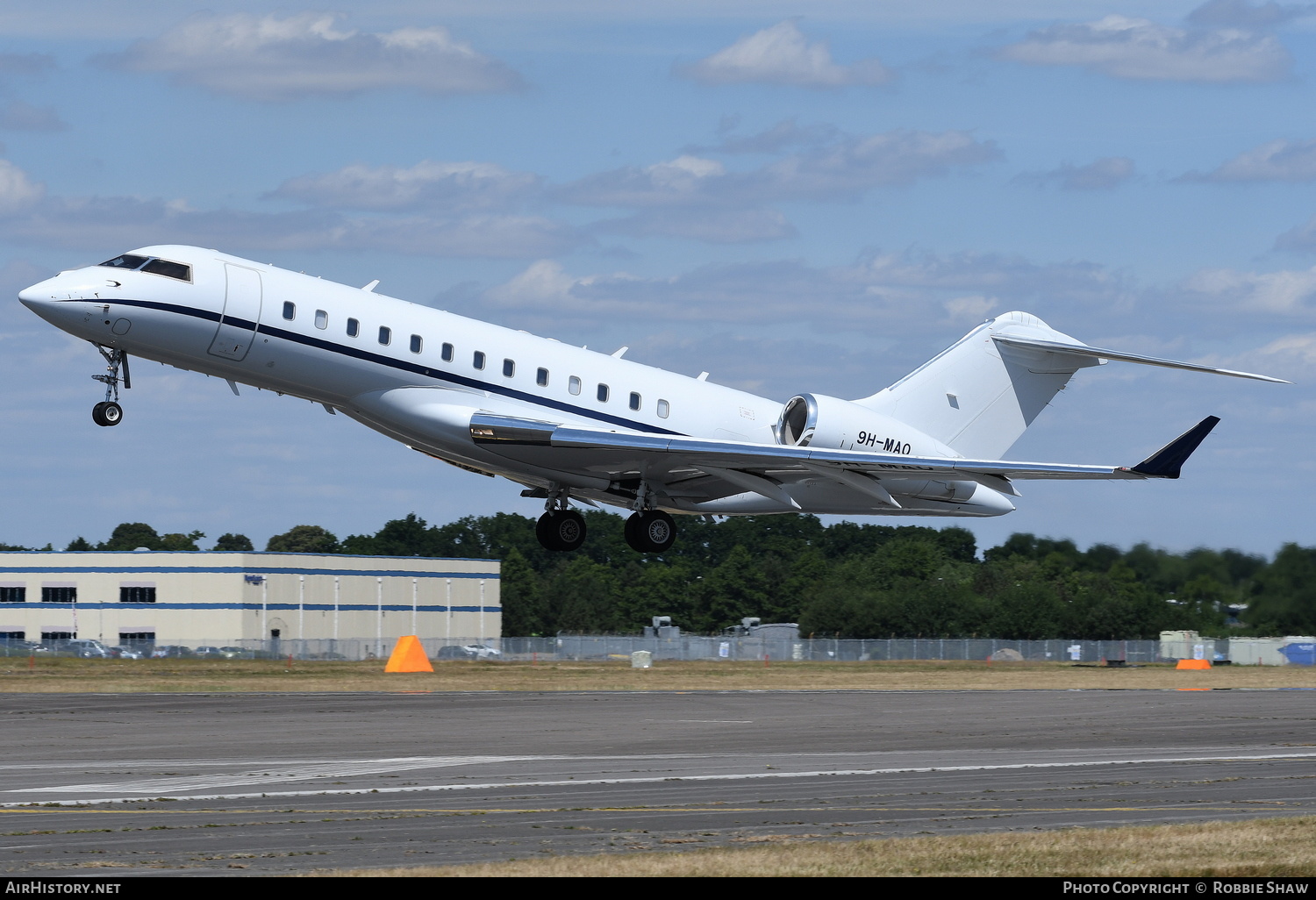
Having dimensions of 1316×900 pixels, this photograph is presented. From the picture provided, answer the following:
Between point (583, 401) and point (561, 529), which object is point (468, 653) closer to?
point (561, 529)

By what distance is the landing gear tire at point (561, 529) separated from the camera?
3070 centimetres

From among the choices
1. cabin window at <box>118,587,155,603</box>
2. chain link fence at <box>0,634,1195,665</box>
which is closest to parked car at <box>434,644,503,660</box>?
chain link fence at <box>0,634,1195,665</box>

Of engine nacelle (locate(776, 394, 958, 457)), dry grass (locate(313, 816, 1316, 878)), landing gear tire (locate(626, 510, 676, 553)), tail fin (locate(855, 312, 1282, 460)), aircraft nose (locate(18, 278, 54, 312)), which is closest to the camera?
dry grass (locate(313, 816, 1316, 878))

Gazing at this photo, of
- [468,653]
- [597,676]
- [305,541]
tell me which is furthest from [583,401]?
[305,541]

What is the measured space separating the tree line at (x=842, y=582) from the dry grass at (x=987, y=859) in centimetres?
1832

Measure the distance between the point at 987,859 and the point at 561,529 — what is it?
61.2 feet

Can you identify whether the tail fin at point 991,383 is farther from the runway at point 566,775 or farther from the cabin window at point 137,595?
the cabin window at point 137,595

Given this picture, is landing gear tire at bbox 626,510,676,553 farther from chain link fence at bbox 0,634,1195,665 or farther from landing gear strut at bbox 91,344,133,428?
chain link fence at bbox 0,634,1195,665

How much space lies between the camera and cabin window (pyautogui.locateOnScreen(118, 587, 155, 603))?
8056 cm

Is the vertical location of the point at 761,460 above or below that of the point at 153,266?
below

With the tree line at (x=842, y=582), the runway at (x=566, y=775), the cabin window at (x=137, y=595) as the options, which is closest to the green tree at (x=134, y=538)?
the tree line at (x=842, y=582)

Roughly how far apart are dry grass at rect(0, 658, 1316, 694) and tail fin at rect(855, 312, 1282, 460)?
8.83 meters

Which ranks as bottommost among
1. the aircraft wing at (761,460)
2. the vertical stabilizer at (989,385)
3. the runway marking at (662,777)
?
the runway marking at (662,777)

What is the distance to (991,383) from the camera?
34.6 metres
